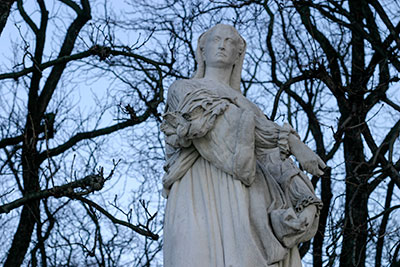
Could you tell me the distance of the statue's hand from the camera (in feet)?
24.5

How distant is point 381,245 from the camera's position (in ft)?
46.7

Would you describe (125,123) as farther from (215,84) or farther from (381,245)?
(215,84)

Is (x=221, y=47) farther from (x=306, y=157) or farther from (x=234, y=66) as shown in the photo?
(x=306, y=157)

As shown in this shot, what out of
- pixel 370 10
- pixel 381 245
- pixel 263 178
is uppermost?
pixel 370 10

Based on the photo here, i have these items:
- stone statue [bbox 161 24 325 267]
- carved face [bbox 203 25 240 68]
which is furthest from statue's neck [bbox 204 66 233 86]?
stone statue [bbox 161 24 325 267]

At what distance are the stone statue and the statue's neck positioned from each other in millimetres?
198

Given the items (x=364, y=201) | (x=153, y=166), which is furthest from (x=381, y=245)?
(x=153, y=166)

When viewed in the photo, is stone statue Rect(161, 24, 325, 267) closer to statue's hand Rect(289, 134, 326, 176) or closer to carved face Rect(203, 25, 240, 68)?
statue's hand Rect(289, 134, 326, 176)

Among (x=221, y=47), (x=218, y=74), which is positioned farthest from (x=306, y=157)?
(x=221, y=47)

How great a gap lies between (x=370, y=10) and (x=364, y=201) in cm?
303

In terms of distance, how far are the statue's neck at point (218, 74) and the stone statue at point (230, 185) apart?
7.8 inches

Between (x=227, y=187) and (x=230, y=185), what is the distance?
0.03 m

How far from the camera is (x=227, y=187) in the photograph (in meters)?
7.39

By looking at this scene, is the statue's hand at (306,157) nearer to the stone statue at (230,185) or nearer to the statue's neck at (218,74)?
the stone statue at (230,185)
